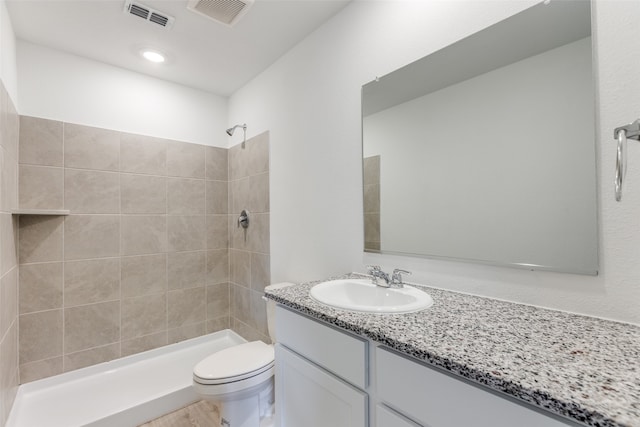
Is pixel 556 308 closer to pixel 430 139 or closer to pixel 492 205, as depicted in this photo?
pixel 492 205

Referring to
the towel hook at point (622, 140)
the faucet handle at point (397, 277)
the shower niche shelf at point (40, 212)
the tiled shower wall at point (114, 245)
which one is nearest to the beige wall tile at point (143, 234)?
the tiled shower wall at point (114, 245)

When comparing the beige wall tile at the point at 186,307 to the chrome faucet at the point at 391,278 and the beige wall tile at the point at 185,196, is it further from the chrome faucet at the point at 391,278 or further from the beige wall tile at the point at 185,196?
the chrome faucet at the point at 391,278

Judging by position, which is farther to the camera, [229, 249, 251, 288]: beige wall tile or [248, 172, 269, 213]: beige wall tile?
[229, 249, 251, 288]: beige wall tile

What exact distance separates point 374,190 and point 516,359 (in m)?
0.95

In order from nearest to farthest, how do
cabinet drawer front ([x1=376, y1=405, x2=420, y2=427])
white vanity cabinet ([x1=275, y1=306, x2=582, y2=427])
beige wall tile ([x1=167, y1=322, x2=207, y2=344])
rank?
white vanity cabinet ([x1=275, y1=306, x2=582, y2=427]) → cabinet drawer front ([x1=376, y1=405, x2=420, y2=427]) → beige wall tile ([x1=167, y1=322, x2=207, y2=344])

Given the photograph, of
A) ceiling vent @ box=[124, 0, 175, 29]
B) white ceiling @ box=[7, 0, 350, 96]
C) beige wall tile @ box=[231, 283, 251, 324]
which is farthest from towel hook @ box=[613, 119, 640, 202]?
beige wall tile @ box=[231, 283, 251, 324]

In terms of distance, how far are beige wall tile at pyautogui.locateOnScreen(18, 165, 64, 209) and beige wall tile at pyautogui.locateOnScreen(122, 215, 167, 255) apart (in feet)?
1.36

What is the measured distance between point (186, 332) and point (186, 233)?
0.86 metres

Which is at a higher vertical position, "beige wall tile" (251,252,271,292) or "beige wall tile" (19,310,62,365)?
"beige wall tile" (251,252,271,292)

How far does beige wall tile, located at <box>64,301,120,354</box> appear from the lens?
6.59 feet

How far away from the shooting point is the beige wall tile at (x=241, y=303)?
8.09 ft

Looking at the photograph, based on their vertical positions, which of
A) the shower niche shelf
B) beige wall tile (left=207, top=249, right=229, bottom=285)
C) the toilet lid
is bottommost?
the toilet lid

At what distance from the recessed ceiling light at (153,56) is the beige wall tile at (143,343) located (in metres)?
2.12

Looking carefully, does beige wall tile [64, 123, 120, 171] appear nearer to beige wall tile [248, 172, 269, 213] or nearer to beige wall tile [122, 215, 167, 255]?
beige wall tile [122, 215, 167, 255]
